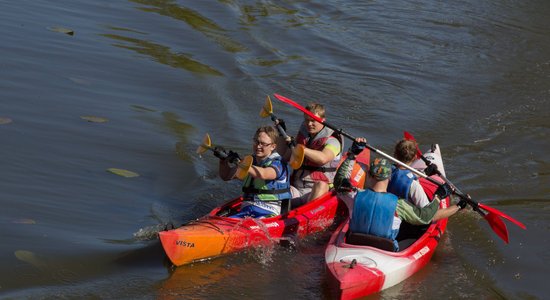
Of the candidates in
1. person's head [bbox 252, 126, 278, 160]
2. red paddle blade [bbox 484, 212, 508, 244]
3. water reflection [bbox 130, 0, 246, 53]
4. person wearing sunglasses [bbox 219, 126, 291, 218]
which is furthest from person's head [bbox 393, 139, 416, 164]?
water reflection [bbox 130, 0, 246, 53]

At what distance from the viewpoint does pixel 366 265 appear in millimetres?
7883

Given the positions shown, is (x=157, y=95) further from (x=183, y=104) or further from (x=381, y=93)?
(x=381, y=93)

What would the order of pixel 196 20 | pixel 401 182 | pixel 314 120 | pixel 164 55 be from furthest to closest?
pixel 196 20, pixel 164 55, pixel 314 120, pixel 401 182

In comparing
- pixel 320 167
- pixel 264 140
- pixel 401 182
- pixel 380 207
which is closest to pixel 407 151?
pixel 401 182

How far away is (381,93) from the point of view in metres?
14.3

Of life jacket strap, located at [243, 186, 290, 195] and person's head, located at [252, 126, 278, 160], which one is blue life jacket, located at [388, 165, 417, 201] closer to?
life jacket strap, located at [243, 186, 290, 195]

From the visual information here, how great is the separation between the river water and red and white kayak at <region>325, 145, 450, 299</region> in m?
0.17

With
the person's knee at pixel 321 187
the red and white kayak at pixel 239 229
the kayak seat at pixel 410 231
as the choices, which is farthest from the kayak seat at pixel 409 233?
the person's knee at pixel 321 187

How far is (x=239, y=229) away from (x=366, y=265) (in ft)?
4.62

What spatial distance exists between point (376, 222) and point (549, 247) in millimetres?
2453

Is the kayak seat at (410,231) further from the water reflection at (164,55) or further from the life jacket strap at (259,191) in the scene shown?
the water reflection at (164,55)

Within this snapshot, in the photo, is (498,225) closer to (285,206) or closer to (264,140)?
(285,206)

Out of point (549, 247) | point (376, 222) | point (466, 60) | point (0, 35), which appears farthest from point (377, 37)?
point (376, 222)

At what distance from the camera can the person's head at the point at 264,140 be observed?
28.2ft
